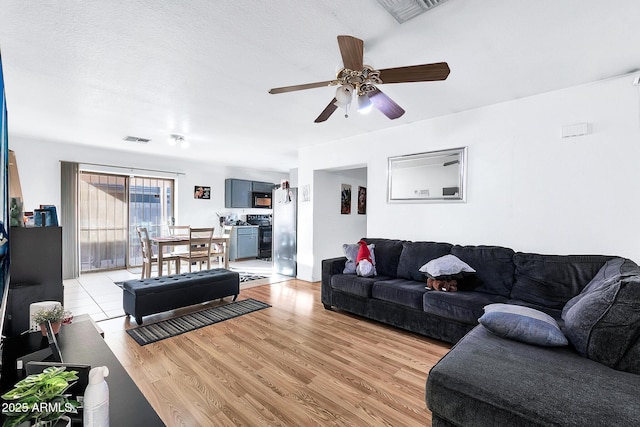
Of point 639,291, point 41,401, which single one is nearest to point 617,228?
point 639,291

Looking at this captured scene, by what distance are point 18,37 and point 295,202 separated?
404 cm

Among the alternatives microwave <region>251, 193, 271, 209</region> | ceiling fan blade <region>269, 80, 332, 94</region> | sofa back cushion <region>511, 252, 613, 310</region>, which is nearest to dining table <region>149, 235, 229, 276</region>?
microwave <region>251, 193, 271, 209</region>

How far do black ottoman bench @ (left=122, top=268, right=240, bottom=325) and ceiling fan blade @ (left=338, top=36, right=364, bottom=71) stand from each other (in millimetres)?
3026

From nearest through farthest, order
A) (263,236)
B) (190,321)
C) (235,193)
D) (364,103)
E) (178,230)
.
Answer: (364,103), (190,321), (178,230), (235,193), (263,236)

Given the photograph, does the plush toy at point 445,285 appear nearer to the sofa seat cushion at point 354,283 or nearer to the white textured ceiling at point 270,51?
the sofa seat cushion at point 354,283

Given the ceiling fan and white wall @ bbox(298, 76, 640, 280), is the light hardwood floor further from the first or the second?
the ceiling fan

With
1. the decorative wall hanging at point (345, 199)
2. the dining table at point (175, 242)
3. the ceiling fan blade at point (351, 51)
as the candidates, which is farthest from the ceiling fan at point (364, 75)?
the dining table at point (175, 242)

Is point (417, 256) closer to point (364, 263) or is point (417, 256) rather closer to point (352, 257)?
point (364, 263)

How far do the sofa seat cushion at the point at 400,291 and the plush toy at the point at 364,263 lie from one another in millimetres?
253

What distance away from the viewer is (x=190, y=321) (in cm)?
323

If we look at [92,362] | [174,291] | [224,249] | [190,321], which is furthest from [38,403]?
[224,249]

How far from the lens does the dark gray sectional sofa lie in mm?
1194

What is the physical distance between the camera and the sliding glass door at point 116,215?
556 centimetres

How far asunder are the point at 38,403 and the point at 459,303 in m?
2.74
